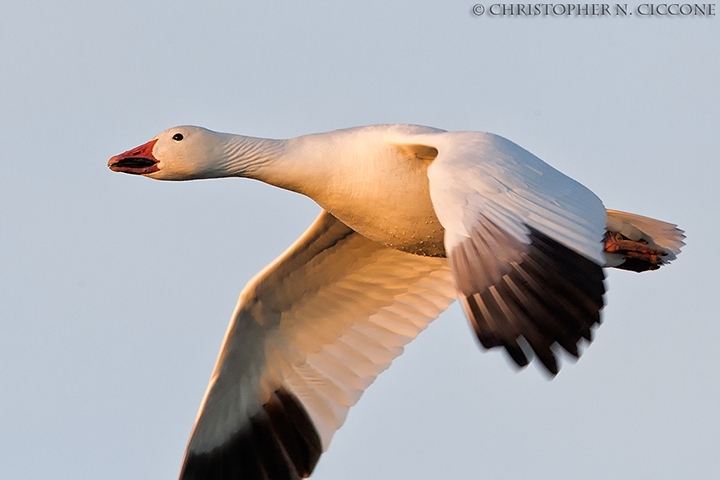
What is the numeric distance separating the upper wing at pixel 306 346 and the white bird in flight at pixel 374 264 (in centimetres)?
1

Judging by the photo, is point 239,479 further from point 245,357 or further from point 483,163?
point 483,163

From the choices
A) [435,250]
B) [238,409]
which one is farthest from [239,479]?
[435,250]

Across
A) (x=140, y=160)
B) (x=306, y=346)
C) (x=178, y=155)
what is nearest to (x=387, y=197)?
(x=178, y=155)

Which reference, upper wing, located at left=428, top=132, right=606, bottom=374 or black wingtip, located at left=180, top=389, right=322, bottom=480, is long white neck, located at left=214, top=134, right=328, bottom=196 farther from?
black wingtip, located at left=180, top=389, right=322, bottom=480

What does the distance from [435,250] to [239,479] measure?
2.28m

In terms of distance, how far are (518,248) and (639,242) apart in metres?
2.49

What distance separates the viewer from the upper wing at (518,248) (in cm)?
713

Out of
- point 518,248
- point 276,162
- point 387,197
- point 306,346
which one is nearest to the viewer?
point 518,248

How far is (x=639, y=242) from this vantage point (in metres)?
9.74

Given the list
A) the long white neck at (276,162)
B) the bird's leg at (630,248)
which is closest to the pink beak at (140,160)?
the long white neck at (276,162)

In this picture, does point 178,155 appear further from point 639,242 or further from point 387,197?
point 639,242

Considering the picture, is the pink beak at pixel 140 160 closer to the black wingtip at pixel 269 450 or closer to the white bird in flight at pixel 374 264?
the white bird in flight at pixel 374 264

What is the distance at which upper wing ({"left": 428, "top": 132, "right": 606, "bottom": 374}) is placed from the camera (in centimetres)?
713

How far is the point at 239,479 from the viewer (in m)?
10.2
